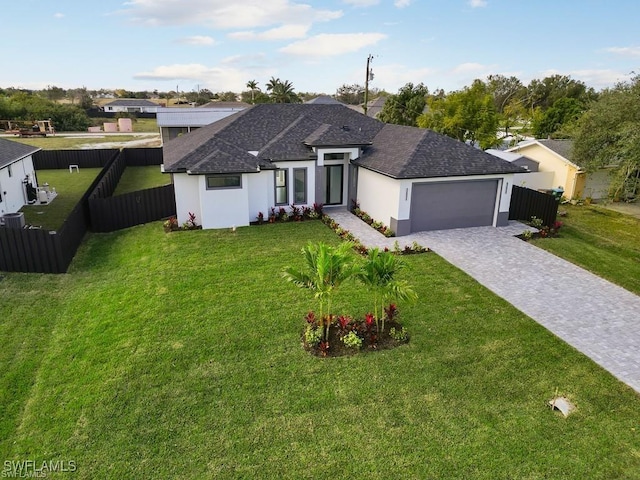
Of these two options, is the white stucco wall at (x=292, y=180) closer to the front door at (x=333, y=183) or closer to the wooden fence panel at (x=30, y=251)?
the front door at (x=333, y=183)

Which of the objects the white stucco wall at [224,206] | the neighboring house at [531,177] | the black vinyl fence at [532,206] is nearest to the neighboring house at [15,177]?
the white stucco wall at [224,206]

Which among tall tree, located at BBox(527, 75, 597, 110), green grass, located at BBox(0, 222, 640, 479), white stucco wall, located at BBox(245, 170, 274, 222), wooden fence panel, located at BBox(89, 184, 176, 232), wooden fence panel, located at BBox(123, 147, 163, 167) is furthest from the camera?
tall tree, located at BBox(527, 75, 597, 110)

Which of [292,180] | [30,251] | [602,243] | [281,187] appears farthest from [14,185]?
[602,243]

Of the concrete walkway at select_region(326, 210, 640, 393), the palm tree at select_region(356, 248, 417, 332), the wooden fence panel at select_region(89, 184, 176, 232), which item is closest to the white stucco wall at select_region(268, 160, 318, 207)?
the concrete walkway at select_region(326, 210, 640, 393)

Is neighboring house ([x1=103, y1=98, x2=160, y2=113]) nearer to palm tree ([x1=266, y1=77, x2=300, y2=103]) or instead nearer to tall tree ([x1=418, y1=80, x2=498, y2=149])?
palm tree ([x1=266, y1=77, x2=300, y2=103])

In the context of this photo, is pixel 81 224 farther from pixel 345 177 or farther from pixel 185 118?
pixel 185 118
